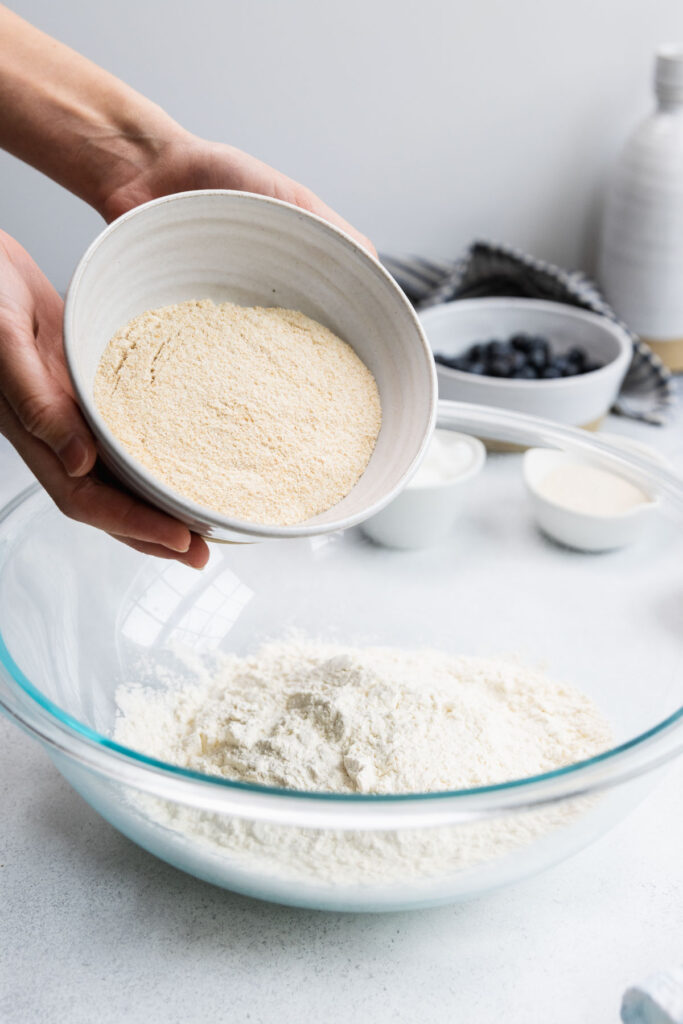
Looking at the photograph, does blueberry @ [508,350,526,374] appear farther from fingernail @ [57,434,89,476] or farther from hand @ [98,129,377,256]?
fingernail @ [57,434,89,476]

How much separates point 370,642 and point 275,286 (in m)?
0.35

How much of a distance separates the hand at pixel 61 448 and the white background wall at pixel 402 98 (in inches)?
30.3

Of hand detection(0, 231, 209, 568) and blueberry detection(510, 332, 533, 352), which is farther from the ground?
hand detection(0, 231, 209, 568)

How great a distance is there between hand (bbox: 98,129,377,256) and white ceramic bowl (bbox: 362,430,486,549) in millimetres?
270

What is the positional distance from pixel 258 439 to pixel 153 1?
36.0 inches

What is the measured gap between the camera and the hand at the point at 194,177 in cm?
85

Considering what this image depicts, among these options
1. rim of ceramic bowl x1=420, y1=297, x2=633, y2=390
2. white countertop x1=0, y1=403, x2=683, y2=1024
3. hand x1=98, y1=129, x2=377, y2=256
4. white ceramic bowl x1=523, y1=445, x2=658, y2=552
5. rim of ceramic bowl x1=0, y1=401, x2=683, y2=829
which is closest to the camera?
rim of ceramic bowl x1=0, y1=401, x2=683, y2=829

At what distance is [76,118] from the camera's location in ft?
2.93

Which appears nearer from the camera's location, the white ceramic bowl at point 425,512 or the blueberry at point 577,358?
the white ceramic bowl at point 425,512

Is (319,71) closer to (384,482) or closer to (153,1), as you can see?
(153,1)

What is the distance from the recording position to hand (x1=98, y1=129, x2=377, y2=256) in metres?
0.85

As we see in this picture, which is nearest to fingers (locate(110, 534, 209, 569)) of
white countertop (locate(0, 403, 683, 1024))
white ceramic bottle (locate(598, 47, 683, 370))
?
white countertop (locate(0, 403, 683, 1024))

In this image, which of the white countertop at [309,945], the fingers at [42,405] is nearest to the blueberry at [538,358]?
the white countertop at [309,945]

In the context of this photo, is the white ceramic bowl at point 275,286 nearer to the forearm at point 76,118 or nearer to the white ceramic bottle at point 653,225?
the forearm at point 76,118
